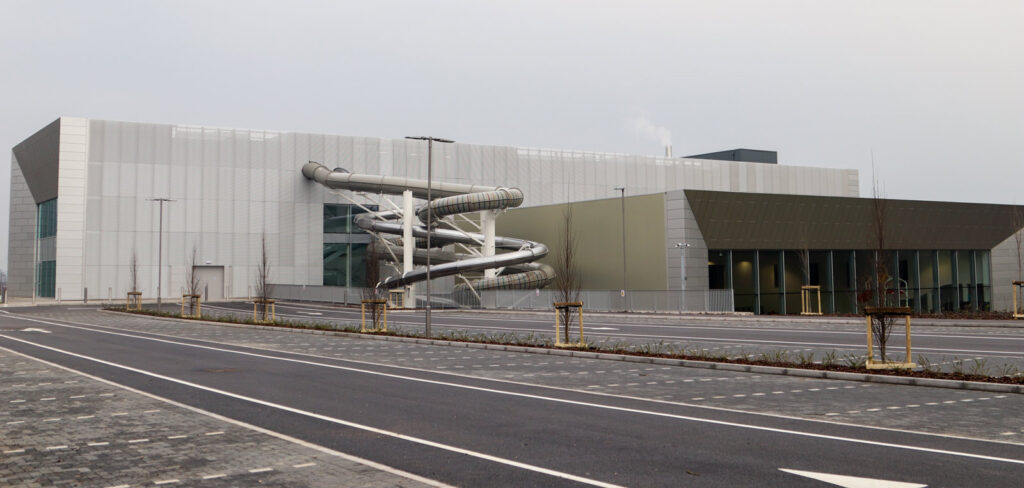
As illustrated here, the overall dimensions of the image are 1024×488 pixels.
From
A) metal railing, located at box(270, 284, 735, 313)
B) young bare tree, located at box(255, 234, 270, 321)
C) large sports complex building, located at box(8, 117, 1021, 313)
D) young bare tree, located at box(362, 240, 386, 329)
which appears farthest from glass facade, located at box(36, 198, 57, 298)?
young bare tree, located at box(362, 240, 386, 329)

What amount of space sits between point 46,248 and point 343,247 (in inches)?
965

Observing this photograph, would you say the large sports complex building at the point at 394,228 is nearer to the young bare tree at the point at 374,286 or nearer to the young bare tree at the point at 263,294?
the young bare tree at the point at 374,286

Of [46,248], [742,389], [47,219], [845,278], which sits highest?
[47,219]

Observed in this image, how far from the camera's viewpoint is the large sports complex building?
187 ft

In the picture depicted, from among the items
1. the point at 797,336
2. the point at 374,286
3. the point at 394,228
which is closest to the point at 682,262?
the point at 374,286

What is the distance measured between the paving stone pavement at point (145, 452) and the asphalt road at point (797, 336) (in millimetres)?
13483

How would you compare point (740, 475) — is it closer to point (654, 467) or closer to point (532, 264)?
point (654, 467)

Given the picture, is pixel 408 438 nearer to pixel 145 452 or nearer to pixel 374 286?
pixel 145 452

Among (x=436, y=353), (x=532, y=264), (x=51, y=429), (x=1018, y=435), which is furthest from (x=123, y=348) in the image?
(x=532, y=264)

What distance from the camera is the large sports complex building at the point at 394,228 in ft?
187

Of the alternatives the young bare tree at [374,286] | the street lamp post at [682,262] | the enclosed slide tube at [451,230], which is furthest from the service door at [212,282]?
the street lamp post at [682,262]

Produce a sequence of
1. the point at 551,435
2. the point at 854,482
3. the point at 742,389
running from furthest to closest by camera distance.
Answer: the point at 742,389, the point at 551,435, the point at 854,482

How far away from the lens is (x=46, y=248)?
6725cm

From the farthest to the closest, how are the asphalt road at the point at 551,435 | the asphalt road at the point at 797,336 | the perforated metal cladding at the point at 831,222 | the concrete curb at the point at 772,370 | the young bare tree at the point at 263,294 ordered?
the perforated metal cladding at the point at 831,222, the young bare tree at the point at 263,294, the asphalt road at the point at 797,336, the concrete curb at the point at 772,370, the asphalt road at the point at 551,435
